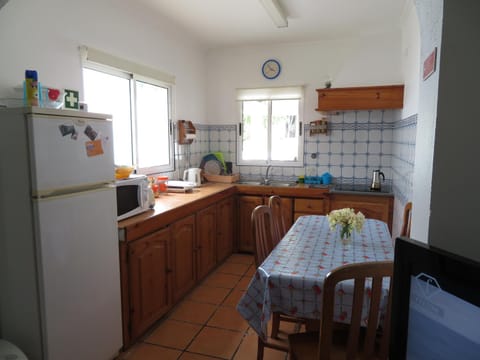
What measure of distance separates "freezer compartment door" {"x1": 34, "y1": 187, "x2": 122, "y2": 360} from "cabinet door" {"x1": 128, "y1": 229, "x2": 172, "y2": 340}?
15 cm

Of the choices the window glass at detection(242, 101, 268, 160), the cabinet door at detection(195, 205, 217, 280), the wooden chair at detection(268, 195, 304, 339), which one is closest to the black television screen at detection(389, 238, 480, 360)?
the wooden chair at detection(268, 195, 304, 339)

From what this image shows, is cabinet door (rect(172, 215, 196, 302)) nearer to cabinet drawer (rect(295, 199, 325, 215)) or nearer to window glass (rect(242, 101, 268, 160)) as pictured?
cabinet drawer (rect(295, 199, 325, 215))

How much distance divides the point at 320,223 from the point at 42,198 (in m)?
1.84

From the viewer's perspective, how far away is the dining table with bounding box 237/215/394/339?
1.55m

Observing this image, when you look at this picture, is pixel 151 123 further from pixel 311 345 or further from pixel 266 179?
pixel 311 345

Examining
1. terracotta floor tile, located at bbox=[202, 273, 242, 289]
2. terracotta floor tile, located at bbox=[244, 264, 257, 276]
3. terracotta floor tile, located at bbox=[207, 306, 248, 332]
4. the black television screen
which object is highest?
the black television screen

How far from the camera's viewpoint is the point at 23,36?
2033 mm

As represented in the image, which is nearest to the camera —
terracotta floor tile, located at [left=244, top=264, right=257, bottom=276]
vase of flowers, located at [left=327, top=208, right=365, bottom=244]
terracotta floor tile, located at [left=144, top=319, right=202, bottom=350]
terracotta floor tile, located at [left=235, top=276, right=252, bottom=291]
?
vase of flowers, located at [left=327, top=208, right=365, bottom=244]

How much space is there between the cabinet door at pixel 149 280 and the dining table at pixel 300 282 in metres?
0.91

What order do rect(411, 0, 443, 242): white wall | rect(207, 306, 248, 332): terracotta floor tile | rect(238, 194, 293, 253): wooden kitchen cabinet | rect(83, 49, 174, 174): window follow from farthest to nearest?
rect(238, 194, 293, 253): wooden kitchen cabinet → rect(83, 49, 174, 174): window → rect(207, 306, 248, 332): terracotta floor tile → rect(411, 0, 443, 242): white wall

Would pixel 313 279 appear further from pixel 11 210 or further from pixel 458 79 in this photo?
pixel 11 210

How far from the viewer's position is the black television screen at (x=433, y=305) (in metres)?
0.55

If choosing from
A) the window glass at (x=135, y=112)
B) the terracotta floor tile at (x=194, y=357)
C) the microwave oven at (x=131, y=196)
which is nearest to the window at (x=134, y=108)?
the window glass at (x=135, y=112)

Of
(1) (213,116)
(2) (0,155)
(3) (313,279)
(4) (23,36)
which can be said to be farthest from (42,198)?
(1) (213,116)
